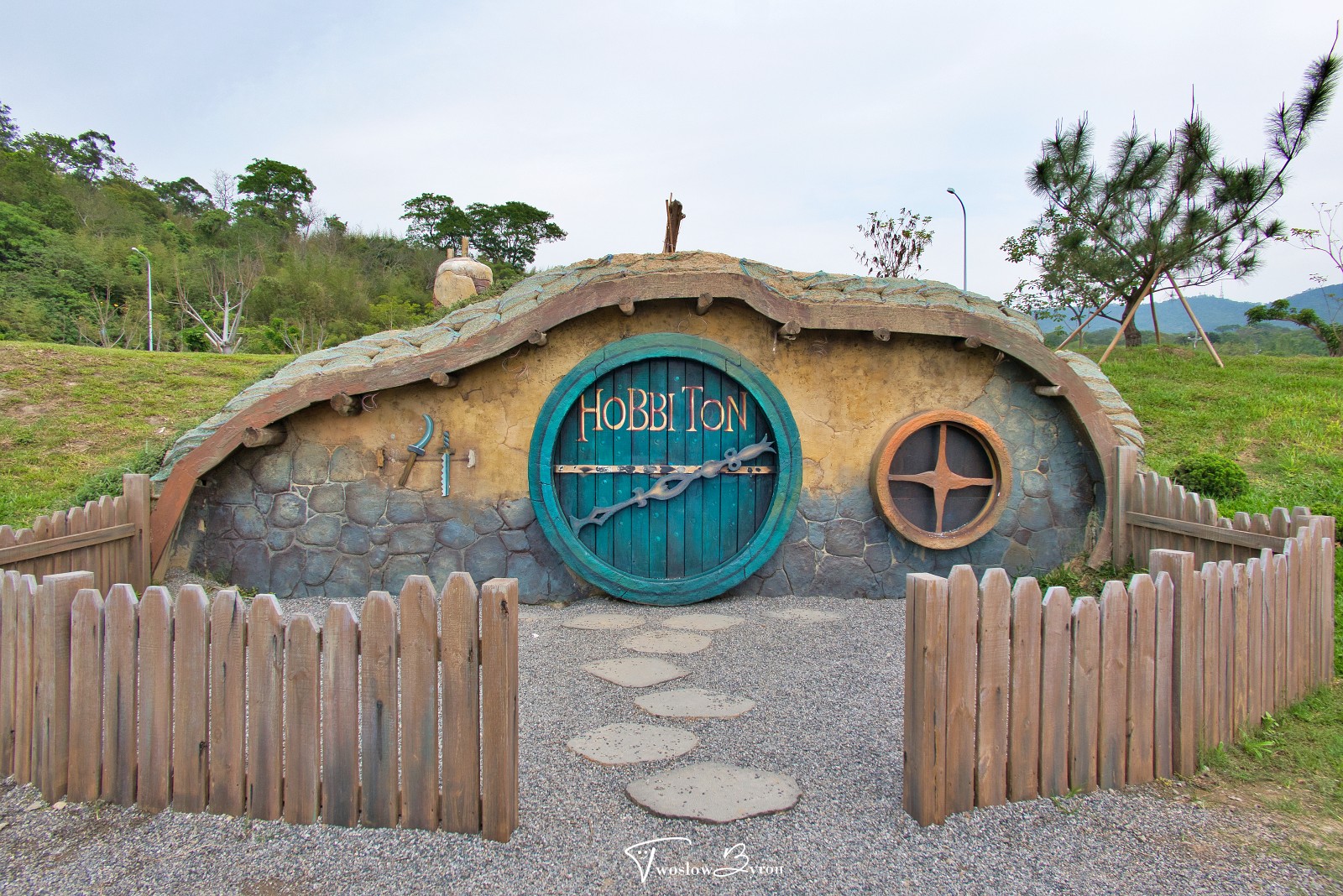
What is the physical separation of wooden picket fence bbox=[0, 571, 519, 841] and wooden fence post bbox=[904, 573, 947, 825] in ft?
Result: 4.72

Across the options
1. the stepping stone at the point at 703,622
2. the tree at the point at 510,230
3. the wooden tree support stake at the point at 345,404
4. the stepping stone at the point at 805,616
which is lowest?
the stepping stone at the point at 703,622

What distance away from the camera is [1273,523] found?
15.2 ft

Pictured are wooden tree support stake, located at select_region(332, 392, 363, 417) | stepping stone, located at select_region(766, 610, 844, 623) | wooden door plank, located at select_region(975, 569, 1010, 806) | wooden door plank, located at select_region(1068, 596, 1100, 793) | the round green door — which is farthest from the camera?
the round green door

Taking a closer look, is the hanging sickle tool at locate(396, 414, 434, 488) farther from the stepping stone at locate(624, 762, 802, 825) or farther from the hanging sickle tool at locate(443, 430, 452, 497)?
the stepping stone at locate(624, 762, 802, 825)

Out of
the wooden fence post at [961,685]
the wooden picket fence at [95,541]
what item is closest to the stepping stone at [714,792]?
the wooden fence post at [961,685]

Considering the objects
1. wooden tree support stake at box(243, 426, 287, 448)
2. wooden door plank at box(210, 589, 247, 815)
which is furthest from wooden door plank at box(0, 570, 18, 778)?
wooden tree support stake at box(243, 426, 287, 448)

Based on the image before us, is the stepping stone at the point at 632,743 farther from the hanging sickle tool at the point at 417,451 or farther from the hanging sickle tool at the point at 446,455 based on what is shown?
the hanging sickle tool at the point at 417,451

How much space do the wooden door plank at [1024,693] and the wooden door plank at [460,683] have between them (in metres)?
1.96

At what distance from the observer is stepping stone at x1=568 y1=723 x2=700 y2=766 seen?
3.52 metres

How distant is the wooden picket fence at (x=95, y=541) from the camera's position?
4453 millimetres

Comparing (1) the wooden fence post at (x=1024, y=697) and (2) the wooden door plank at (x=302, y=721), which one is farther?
(1) the wooden fence post at (x=1024, y=697)

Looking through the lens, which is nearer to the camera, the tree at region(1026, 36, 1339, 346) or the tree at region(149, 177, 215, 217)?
the tree at region(1026, 36, 1339, 346)

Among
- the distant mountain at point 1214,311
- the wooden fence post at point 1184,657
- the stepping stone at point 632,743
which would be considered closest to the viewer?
the wooden fence post at point 1184,657

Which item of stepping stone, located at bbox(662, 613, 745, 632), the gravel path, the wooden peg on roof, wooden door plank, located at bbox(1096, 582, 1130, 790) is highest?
the wooden peg on roof
